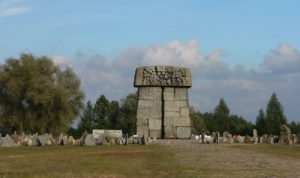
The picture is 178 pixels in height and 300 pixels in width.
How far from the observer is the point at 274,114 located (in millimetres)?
94500

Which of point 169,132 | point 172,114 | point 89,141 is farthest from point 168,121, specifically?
point 89,141

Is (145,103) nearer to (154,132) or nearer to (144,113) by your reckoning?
(144,113)

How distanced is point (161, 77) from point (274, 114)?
6156 centimetres

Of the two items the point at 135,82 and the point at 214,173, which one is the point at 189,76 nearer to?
the point at 135,82

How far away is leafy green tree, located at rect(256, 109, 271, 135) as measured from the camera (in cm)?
9194

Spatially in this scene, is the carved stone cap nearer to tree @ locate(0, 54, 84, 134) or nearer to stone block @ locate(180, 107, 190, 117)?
stone block @ locate(180, 107, 190, 117)

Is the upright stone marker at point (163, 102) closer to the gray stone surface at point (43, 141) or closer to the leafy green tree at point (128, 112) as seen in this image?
the gray stone surface at point (43, 141)

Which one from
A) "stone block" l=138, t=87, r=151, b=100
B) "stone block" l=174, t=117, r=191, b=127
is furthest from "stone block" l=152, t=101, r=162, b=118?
"stone block" l=174, t=117, r=191, b=127

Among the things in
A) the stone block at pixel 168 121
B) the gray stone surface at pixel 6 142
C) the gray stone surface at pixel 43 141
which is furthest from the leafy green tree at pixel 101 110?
the gray stone surface at pixel 6 142

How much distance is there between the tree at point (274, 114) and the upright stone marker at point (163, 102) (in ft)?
189

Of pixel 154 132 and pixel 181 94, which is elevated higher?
pixel 181 94

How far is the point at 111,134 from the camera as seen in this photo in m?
33.4

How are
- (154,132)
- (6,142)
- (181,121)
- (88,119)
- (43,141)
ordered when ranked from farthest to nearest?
(88,119)
(181,121)
(154,132)
(43,141)
(6,142)

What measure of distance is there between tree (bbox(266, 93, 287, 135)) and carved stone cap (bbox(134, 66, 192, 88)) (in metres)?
57.6
